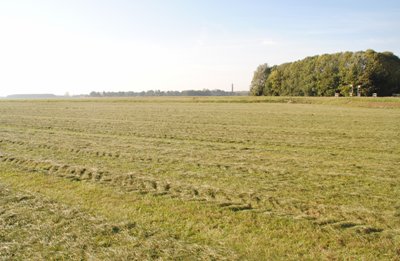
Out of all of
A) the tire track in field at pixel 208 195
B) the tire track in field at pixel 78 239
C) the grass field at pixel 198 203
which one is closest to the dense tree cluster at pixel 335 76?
the grass field at pixel 198 203

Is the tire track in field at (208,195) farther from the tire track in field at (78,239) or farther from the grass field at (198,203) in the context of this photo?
the tire track in field at (78,239)

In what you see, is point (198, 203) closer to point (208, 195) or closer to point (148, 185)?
point (208, 195)

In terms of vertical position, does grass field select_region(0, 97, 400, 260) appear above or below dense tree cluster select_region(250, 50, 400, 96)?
below

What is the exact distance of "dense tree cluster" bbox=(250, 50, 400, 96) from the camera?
7181cm

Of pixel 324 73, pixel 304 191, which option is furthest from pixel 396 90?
pixel 304 191

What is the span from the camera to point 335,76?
78.8 m

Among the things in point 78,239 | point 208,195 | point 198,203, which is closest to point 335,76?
point 208,195

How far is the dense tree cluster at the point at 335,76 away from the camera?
71.8 metres

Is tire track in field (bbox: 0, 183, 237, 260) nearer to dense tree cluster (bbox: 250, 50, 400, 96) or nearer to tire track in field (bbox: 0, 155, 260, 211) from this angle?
tire track in field (bbox: 0, 155, 260, 211)

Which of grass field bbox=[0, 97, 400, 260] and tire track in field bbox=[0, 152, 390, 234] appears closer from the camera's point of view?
grass field bbox=[0, 97, 400, 260]

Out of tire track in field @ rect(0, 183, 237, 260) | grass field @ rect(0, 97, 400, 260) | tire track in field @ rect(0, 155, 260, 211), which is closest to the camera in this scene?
tire track in field @ rect(0, 183, 237, 260)

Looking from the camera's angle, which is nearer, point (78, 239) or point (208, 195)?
point (78, 239)

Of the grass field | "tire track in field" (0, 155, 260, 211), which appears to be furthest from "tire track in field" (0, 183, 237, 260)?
"tire track in field" (0, 155, 260, 211)

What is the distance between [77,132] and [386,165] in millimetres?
17257
